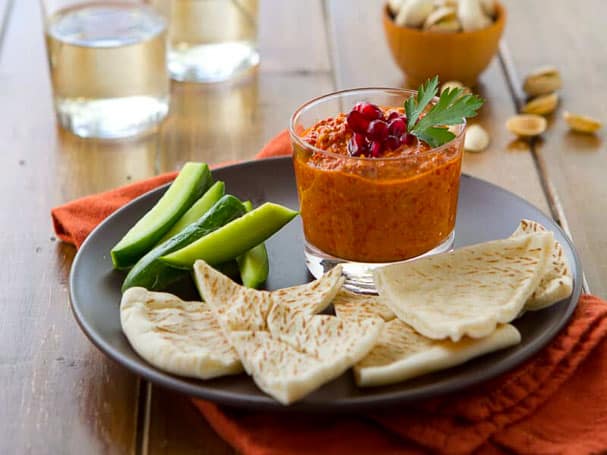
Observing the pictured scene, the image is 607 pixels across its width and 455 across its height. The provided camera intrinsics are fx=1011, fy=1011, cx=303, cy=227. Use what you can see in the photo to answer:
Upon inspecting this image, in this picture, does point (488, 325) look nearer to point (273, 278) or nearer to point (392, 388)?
point (392, 388)

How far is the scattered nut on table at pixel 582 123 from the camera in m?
2.70

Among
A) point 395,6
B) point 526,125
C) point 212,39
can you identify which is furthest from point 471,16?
point 212,39

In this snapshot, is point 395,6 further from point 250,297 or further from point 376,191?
point 250,297

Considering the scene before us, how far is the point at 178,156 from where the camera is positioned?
266 cm

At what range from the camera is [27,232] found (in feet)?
7.44

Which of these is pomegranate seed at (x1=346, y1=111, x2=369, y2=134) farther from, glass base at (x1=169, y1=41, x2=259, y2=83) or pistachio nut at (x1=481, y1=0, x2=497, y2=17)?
glass base at (x1=169, y1=41, x2=259, y2=83)

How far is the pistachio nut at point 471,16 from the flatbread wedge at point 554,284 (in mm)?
1158

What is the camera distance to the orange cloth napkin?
4.87 ft

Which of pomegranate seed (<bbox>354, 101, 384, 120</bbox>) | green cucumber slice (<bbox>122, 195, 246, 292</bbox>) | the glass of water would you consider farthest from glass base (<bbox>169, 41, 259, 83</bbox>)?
pomegranate seed (<bbox>354, 101, 384, 120</bbox>)

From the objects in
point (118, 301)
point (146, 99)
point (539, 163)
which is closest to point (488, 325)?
point (118, 301)

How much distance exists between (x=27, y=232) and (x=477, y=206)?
3.27ft

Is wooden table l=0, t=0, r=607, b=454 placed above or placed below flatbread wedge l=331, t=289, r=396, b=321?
below

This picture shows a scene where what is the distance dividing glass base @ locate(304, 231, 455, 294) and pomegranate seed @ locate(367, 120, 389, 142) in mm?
232

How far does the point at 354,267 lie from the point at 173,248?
34cm
